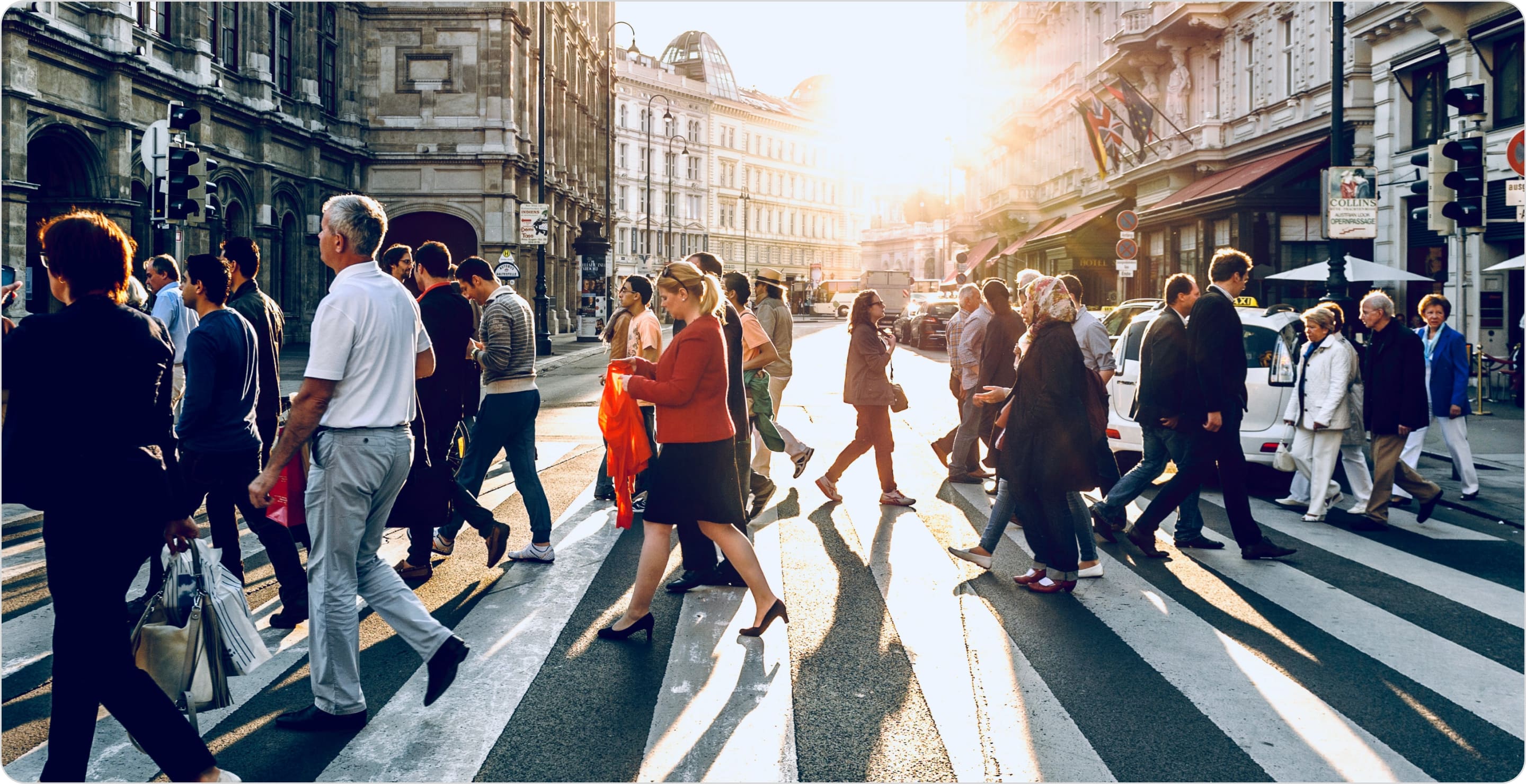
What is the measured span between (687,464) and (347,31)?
3346 centimetres

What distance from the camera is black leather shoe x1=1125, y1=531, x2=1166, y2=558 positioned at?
7305 mm

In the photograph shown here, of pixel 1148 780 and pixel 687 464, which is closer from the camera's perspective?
pixel 1148 780

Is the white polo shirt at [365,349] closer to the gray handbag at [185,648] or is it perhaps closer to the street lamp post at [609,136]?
the gray handbag at [185,648]

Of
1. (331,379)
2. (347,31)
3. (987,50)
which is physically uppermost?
(987,50)

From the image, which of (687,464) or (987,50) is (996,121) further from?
(687,464)

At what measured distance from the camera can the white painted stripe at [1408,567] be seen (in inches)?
245

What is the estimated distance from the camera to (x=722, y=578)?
6.57 m

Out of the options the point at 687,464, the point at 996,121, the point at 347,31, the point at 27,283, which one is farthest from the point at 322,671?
the point at 996,121

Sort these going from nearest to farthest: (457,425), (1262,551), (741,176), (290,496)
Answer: (290,496) → (457,425) → (1262,551) → (741,176)

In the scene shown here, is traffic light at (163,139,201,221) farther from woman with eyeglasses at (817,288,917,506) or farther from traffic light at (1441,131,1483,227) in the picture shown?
traffic light at (1441,131,1483,227)

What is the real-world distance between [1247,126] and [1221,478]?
21874 mm

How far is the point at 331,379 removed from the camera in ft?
13.6

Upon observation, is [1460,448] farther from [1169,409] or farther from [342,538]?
[342,538]

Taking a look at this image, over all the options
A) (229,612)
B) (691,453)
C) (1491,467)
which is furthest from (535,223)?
(229,612)
